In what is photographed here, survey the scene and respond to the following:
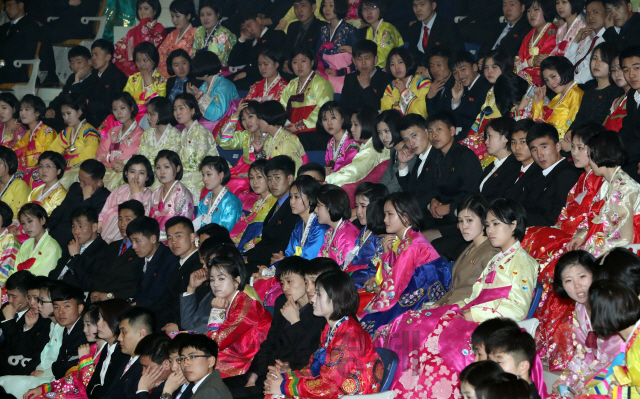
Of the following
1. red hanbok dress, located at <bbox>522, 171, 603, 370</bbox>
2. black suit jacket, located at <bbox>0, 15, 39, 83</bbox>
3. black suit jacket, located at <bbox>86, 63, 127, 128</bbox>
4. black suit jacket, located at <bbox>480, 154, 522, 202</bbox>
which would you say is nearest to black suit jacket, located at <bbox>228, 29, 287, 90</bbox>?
black suit jacket, located at <bbox>86, 63, 127, 128</bbox>

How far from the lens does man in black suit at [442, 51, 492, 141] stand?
553 centimetres

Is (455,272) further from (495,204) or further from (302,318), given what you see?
(302,318)

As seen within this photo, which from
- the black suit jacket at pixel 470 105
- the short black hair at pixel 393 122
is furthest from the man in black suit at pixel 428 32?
the short black hair at pixel 393 122

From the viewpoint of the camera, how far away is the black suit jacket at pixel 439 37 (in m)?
6.43

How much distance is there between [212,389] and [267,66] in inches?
162

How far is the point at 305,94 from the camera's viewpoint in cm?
638

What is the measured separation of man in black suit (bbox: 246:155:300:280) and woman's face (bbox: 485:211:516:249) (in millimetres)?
1909

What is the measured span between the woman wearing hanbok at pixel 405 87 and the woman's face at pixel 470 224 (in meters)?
2.34

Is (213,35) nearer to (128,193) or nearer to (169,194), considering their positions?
(128,193)

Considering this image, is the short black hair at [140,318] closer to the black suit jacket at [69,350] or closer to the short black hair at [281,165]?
the black suit jacket at [69,350]

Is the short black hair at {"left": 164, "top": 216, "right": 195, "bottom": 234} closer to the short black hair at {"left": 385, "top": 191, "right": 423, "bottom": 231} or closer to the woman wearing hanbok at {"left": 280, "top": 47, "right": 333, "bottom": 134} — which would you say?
the short black hair at {"left": 385, "top": 191, "right": 423, "bottom": 231}

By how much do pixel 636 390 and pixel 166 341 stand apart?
2.22m

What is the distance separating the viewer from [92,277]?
5285 mm

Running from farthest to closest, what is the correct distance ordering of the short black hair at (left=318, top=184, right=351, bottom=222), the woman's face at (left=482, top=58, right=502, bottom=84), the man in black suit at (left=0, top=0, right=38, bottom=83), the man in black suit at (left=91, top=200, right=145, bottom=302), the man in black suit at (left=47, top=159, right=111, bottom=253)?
1. the man in black suit at (left=0, top=0, right=38, bottom=83)
2. the man in black suit at (left=47, top=159, right=111, bottom=253)
3. the woman's face at (left=482, top=58, right=502, bottom=84)
4. the man in black suit at (left=91, top=200, right=145, bottom=302)
5. the short black hair at (left=318, top=184, right=351, bottom=222)
